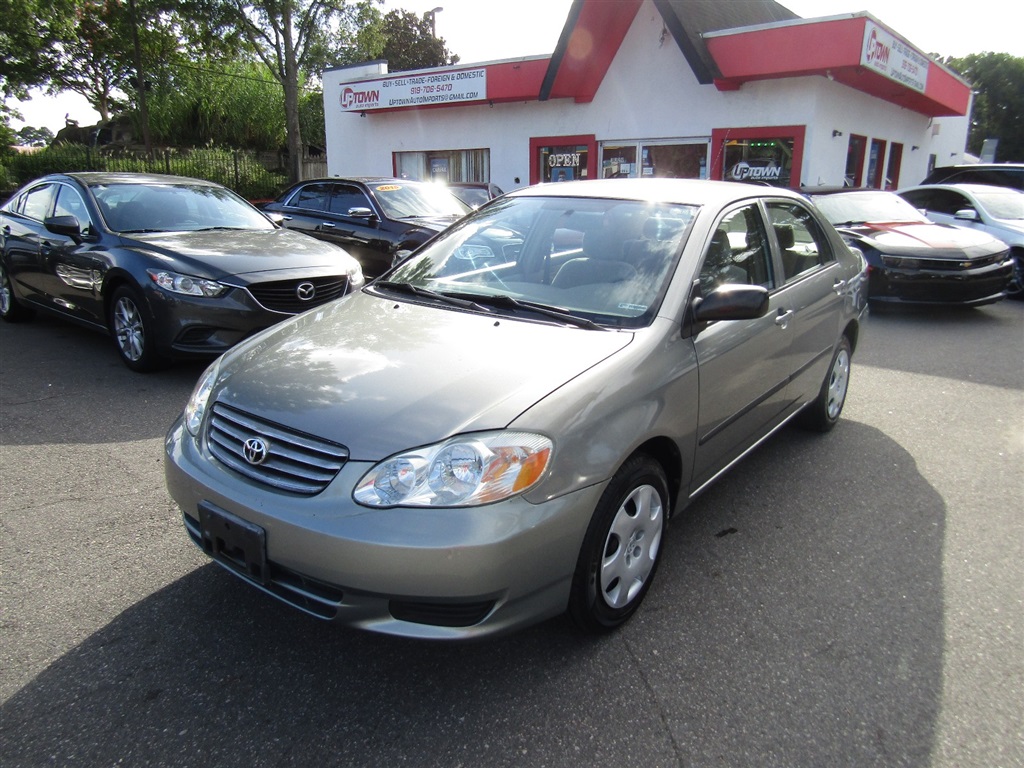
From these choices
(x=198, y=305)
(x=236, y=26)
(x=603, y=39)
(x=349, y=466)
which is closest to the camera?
(x=349, y=466)

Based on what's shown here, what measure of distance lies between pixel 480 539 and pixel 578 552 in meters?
0.41

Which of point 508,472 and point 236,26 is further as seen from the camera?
point 236,26

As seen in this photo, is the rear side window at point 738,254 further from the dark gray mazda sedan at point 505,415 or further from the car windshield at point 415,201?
the car windshield at point 415,201

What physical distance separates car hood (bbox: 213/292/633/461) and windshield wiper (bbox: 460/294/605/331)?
61 millimetres

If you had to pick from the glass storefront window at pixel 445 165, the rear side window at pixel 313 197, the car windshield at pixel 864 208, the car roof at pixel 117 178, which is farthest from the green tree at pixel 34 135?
the car windshield at pixel 864 208

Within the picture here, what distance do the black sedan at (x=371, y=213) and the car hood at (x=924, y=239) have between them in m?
5.10

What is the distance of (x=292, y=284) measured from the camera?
227 inches

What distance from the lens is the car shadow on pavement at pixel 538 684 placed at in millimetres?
2152

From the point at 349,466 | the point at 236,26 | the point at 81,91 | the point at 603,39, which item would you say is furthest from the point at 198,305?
the point at 81,91

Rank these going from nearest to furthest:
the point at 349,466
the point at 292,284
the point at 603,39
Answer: the point at 349,466 < the point at 292,284 < the point at 603,39

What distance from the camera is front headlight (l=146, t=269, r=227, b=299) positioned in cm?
541

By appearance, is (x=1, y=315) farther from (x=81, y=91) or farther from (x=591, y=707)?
(x=81, y=91)

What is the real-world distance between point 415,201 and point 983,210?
807 cm

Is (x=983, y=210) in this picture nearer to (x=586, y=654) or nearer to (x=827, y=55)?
(x=827, y=55)
